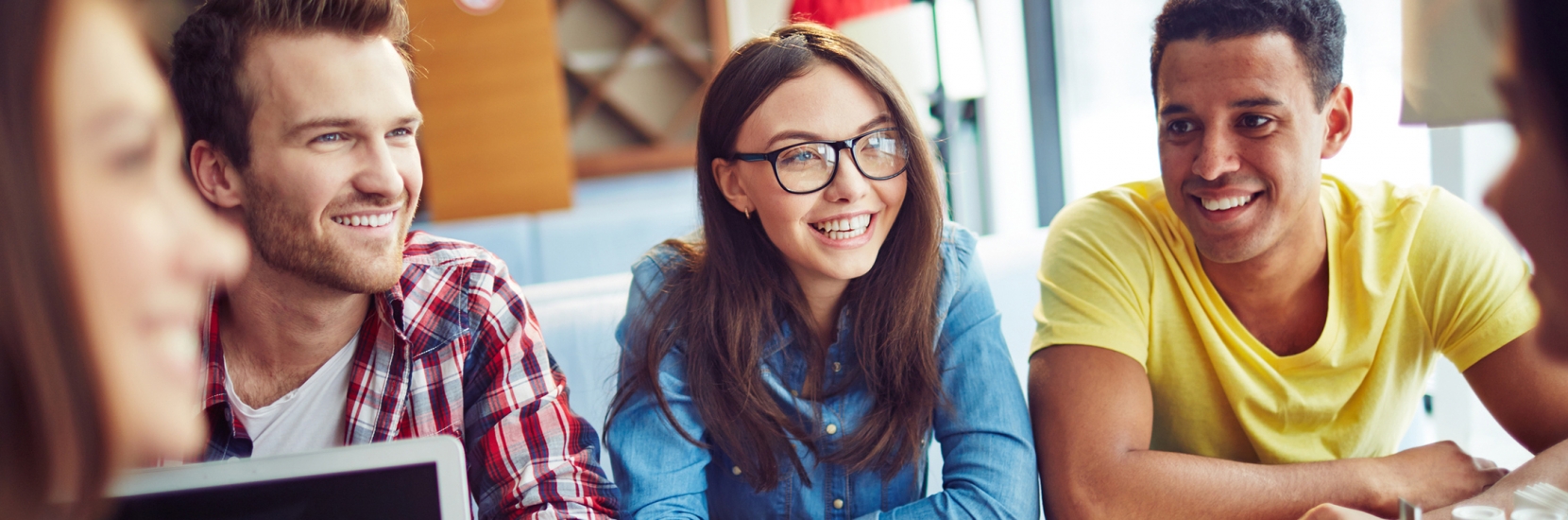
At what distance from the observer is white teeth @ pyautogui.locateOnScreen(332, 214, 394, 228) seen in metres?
1.03

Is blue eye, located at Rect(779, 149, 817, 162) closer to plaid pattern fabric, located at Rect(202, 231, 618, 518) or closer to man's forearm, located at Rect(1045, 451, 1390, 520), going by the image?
plaid pattern fabric, located at Rect(202, 231, 618, 518)

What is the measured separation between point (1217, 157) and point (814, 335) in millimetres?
547

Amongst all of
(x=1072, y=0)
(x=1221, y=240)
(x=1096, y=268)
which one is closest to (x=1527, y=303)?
(x=1221, y=240)

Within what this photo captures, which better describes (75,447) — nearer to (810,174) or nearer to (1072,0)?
(810,174)

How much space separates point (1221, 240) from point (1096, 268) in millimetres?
156

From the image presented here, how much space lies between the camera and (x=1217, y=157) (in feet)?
3.87

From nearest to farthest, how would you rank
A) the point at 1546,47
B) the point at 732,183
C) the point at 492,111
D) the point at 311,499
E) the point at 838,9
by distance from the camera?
the point at 1546,47
the point at 311,499
the point at 732,183
the point at 838,9
the point at 492,111

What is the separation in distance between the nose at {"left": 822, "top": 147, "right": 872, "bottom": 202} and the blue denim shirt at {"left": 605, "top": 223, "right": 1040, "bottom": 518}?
0.19 m

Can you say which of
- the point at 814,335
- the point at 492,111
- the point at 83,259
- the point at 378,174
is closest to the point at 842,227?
the point at 814,335

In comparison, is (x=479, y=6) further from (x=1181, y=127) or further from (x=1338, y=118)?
(x=1338, y=118)

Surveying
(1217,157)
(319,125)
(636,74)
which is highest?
(636,74)

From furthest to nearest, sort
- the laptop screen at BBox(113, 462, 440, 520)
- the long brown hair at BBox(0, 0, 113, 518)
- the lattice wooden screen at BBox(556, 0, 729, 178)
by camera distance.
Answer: the lattice wooden screen at BBox(556, 0, 729, 178) → the laptop screen at BBox(113, 462, 440, 520) → the long brown hair at BBox(0, 0, 113, 518)

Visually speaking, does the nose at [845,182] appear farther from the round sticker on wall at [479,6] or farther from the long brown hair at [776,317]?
the round sticker on wall at [479,6]

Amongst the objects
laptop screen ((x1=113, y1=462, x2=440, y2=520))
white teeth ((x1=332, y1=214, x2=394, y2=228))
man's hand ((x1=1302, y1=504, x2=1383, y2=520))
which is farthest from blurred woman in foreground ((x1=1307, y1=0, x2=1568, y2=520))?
white teeth ((x1=332, y1=214, x2=394, y2=228))
